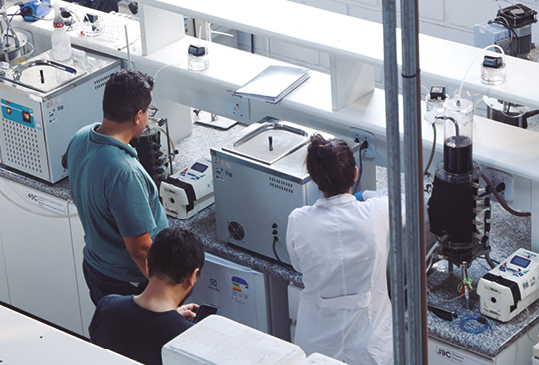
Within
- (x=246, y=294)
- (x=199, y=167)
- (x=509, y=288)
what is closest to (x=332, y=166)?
(x=509, y=288)

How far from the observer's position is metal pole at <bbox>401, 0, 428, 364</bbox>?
89cm

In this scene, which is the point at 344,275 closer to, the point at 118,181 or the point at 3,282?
the point at 118,181

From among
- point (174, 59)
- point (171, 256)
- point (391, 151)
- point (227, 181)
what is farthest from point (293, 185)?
point (391, 151)

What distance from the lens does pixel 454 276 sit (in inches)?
105

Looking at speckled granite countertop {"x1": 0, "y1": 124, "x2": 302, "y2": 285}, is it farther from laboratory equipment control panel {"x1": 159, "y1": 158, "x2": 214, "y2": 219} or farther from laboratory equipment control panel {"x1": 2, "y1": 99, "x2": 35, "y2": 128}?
laboratory equipment control panel {"x1": 2, "y1": 99, "x2": 35, "y2": 128}

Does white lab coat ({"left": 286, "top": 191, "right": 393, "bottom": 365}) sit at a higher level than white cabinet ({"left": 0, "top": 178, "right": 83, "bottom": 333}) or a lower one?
higher

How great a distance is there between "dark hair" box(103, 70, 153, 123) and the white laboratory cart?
650 mm

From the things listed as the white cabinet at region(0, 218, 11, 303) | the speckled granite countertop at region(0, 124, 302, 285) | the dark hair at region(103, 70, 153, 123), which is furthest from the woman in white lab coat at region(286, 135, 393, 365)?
the white cabinet at region(0, 218, 11, 303)

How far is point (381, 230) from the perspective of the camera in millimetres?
2359

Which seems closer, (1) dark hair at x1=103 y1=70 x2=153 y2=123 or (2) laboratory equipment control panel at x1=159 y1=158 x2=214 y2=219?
(1) dark hair at x1=103 y1=70 x2=153 y2=123

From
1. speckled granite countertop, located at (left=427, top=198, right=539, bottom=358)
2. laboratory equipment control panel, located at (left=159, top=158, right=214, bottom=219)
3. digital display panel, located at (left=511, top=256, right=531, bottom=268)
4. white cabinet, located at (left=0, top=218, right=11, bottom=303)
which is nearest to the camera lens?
speckled granite countertop, located at (left=427, top=198, right=539, bottom=358)

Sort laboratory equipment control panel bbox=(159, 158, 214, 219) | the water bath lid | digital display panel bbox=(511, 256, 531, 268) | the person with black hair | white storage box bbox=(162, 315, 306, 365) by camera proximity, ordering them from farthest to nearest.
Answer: laboratory equipment control panel bbox=(159, 158, 214, 219), the water bath lid, digital display panel bbox=(511, 256, 531, 268), the person with black hair, white storage box bbox=(162, 315, 306, 365)

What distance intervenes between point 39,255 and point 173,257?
144 centimetres

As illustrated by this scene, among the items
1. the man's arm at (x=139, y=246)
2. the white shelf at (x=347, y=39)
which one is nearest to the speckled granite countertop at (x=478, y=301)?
the white shelf at (x=347, y=39)
